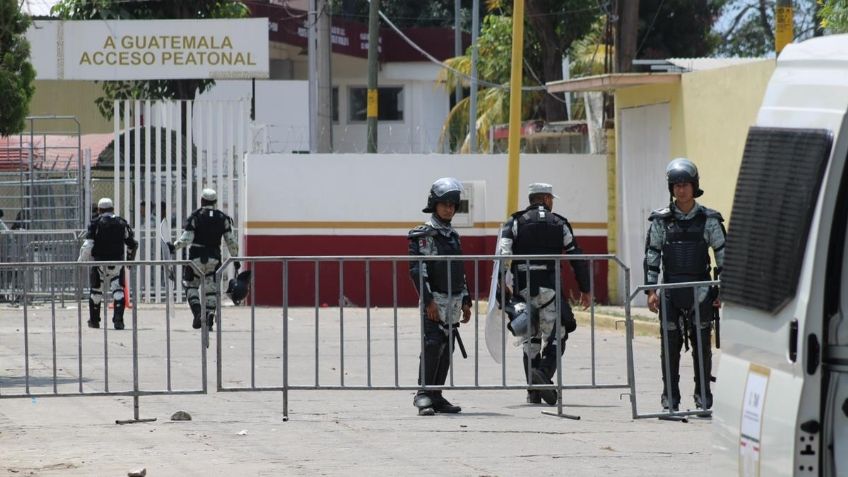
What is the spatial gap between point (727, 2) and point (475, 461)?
3524 centimetres

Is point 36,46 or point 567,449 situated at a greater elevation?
point 36,46

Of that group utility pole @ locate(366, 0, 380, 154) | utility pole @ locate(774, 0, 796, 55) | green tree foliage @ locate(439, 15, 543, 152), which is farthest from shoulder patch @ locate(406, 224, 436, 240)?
green tree foliage @ locate(439, 15, 543, 152)

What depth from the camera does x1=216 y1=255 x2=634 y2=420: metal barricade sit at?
418 inches

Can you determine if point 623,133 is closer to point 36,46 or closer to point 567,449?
point 36,46

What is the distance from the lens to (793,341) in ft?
15.8

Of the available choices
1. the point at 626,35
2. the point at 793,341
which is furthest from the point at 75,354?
the point at 626,35

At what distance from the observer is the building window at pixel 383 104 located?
154 ft

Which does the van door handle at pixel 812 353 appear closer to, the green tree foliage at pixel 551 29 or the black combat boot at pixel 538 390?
the black combat boot at pixel 538 390

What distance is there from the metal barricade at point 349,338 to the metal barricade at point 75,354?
0.58 metres

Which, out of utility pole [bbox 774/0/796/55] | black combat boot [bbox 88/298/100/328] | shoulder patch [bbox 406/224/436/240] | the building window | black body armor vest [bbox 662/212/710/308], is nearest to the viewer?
black body armor vest [bbox 662/212/710/308]

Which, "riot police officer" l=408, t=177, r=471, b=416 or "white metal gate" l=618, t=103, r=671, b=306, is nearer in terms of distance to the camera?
"riot police officer" l=408, t=177, r=471, b=416

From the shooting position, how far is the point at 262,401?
1168 cm

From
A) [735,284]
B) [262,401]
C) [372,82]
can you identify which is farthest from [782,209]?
[372,82]

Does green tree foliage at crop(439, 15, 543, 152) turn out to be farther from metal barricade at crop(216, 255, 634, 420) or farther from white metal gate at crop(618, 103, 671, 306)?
metal barricade at crop(216, 255, 634, 420)
